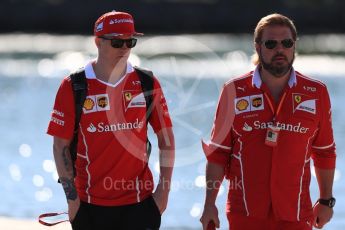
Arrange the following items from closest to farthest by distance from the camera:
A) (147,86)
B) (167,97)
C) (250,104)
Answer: (250,104)
(147,86)
(167,97)

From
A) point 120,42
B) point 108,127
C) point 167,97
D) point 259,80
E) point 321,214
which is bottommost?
point 167,97

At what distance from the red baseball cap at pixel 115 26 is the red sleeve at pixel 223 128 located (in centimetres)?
67

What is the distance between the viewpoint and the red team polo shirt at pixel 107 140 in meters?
6.85

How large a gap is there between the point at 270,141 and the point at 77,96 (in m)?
1.15

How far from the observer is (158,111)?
7.04 metres

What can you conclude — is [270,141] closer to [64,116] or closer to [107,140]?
[107,140]

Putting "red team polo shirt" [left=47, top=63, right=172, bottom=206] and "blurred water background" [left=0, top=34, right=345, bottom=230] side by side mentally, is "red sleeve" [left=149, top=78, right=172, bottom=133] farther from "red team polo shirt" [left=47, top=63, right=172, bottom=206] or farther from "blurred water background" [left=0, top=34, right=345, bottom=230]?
"blurred water background" [left=0, top=34, right=345, bottom=230]

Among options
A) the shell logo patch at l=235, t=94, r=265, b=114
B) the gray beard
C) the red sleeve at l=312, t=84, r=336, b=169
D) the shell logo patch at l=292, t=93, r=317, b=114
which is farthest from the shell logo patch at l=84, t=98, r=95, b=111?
the red sleeve at l=312, t=84, r=336, b=169

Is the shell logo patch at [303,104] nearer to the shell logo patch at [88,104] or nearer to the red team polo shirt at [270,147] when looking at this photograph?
the red team polo shirt at [270,147]

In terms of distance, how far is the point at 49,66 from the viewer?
46781 mm

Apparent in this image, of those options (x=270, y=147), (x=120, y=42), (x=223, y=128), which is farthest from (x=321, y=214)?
(x=120, y=42)

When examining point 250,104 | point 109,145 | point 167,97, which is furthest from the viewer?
point 167,97

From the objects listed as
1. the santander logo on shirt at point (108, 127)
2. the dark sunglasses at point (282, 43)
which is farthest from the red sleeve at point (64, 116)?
the dark sunglasses at point (282, 43)

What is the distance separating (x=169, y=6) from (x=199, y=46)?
6.45 meters
